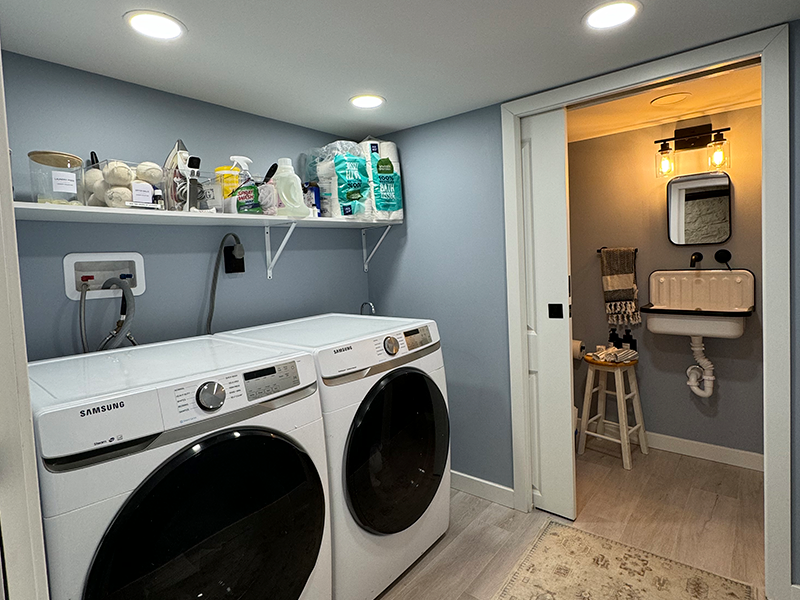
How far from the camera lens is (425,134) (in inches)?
102

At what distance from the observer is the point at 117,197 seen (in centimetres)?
155

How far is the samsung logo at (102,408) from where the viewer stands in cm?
103

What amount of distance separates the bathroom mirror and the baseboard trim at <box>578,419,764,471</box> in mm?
1246

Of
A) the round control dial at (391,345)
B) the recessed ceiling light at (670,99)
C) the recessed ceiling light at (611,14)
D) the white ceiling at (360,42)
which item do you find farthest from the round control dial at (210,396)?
the recessed ceiling light at (670,99)

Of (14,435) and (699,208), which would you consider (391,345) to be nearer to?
(14,435)

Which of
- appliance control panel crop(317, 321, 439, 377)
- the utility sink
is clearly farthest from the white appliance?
the utility sink

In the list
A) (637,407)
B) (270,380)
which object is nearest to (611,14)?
(270,380)

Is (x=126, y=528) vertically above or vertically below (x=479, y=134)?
below

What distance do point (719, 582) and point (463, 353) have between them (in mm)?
1416

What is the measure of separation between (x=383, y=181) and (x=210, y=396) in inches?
62.2

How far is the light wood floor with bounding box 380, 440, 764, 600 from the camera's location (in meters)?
A: 1.95

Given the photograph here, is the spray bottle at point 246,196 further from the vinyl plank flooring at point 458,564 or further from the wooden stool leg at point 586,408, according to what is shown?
the wooden stool leg at point 586,408

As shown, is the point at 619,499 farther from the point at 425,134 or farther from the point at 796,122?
the point at 425,134

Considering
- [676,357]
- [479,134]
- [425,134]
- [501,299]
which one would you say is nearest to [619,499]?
[676,357]
